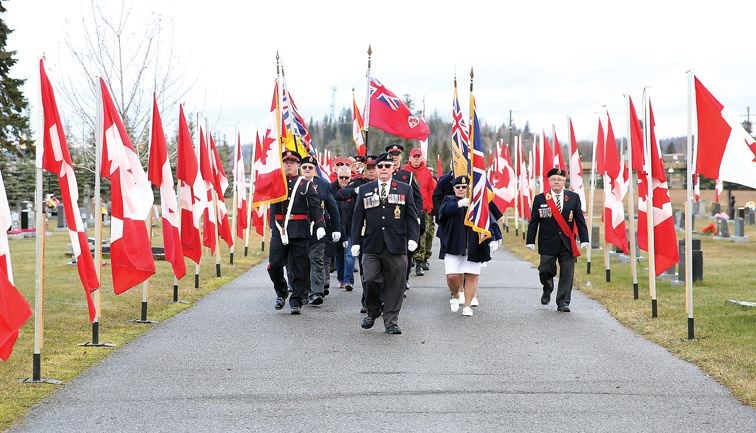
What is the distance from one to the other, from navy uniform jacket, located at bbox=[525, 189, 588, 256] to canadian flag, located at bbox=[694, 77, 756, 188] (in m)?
2.67

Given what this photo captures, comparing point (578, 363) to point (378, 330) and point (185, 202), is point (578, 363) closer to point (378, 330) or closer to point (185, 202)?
point (378, 330)

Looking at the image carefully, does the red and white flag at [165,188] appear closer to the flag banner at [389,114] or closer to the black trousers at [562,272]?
the flag banner at [389,114]

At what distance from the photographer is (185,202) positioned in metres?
13.6

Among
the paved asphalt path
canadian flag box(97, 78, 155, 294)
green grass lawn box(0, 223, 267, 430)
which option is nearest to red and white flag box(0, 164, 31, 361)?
green grass lawn box(0, 223, 267, 430)

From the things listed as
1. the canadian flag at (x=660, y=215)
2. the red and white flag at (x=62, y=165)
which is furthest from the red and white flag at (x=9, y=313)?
the canadian flag at (x=660, y=215)

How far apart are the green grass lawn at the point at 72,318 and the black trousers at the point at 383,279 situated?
2665 millimetres

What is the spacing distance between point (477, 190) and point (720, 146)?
327cm

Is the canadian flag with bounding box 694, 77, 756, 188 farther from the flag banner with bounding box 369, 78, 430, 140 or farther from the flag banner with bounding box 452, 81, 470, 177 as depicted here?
the flag banner with bounding box 369, 78, 430, 140

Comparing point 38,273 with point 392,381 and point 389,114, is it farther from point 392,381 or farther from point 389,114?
point 389,114

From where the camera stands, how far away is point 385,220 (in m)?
10.9

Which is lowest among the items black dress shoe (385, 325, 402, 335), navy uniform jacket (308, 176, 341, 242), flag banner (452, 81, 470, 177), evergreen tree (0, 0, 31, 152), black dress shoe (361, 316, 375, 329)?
black dress shoe (385, 325, 402, 335)

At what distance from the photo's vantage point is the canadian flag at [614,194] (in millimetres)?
16594

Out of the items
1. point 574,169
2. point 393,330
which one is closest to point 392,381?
point 393,330

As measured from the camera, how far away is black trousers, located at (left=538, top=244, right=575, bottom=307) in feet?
41.2
